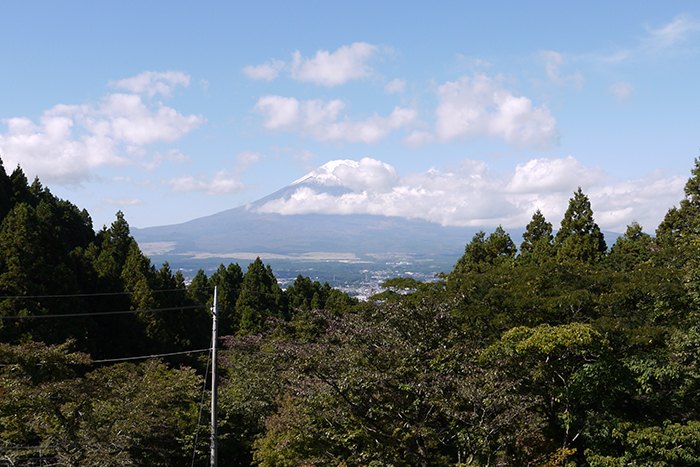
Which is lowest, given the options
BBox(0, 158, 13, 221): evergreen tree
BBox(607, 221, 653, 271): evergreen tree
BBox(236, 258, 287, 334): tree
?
BBox(236, 258, 287, 334): tree

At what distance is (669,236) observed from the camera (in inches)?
1003

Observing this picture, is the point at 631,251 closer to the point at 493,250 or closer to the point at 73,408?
the point at 493,250

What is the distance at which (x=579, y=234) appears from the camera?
2942 centimetres

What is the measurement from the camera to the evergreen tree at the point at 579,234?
27.9 metres

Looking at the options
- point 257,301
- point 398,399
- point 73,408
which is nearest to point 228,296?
point 257,301

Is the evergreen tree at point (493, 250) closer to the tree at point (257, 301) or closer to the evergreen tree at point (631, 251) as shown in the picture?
the evergreen tree at point (631, 251)

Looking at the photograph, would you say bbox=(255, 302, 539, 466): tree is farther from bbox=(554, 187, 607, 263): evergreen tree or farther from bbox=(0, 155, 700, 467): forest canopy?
bbox=(554, 187, 607, 263): evergreen tree

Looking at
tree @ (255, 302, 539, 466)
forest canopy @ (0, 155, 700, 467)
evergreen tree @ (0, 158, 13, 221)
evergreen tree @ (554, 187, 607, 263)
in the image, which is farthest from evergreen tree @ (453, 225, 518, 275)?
evergreen tree @ (0, 158, 13, 221)

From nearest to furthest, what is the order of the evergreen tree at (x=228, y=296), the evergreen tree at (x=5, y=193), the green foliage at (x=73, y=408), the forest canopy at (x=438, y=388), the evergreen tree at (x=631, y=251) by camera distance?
the forest canopy at (x=438, y=388) → the green foliage at (x=73, y=408) → the evergreen tree at (x=631, y=251) → the evergreen tree at (x=5, y=193) → the evergreen tree at (x=228, y=296)

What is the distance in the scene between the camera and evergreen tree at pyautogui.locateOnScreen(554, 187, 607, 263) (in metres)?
27.9

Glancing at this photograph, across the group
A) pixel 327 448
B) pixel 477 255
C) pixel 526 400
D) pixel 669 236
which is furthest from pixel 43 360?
pixel 477 255

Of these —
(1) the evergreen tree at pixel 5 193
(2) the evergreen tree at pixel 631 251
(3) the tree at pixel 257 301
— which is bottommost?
(3) the tree at pixel 257 301

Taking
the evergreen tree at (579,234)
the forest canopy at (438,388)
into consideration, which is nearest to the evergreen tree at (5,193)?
the forest canopy at (438,388)

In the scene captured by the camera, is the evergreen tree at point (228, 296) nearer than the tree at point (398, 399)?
No
